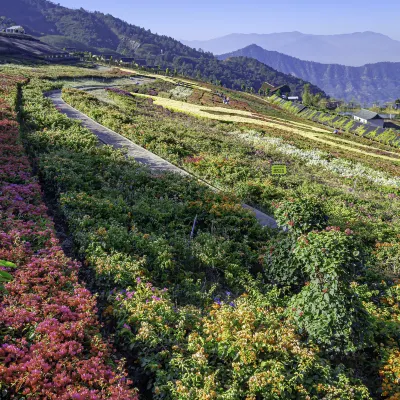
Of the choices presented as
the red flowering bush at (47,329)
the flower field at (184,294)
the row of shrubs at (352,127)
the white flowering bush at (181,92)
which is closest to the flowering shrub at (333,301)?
the flower field at (184,294)

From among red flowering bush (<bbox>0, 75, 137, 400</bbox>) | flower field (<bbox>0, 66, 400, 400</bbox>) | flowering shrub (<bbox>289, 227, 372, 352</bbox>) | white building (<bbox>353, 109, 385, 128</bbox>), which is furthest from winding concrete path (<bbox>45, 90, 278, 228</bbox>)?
white building (<bbox>353, 109, 385, 128</bbox>)

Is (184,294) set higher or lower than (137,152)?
lower

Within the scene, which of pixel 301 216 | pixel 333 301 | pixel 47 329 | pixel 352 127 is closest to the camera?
pixel 47 329

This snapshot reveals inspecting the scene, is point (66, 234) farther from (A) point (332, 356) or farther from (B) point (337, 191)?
(B) point (337, 191)

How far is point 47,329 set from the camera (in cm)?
549

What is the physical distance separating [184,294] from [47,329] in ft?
10.7

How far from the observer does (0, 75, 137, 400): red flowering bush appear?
4688 millimetres

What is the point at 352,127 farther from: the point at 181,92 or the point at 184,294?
the point at 184,294

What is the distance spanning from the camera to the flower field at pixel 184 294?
17.2ft

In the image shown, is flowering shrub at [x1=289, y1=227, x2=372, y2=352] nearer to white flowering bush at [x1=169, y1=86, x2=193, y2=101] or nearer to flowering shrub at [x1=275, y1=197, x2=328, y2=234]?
flowering shrub at [x1=275, y1=197, x2=328, y2=234]

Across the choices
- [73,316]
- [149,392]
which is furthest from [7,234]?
[149,392]

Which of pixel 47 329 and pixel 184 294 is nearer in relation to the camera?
pixel 47 329

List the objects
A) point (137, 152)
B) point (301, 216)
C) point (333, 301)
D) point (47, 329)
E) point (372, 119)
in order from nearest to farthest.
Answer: point (47, 329), point (333, 301), point (301, 216), point (137, 152), point (372, 119)

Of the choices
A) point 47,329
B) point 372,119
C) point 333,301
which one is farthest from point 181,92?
point 47,329
